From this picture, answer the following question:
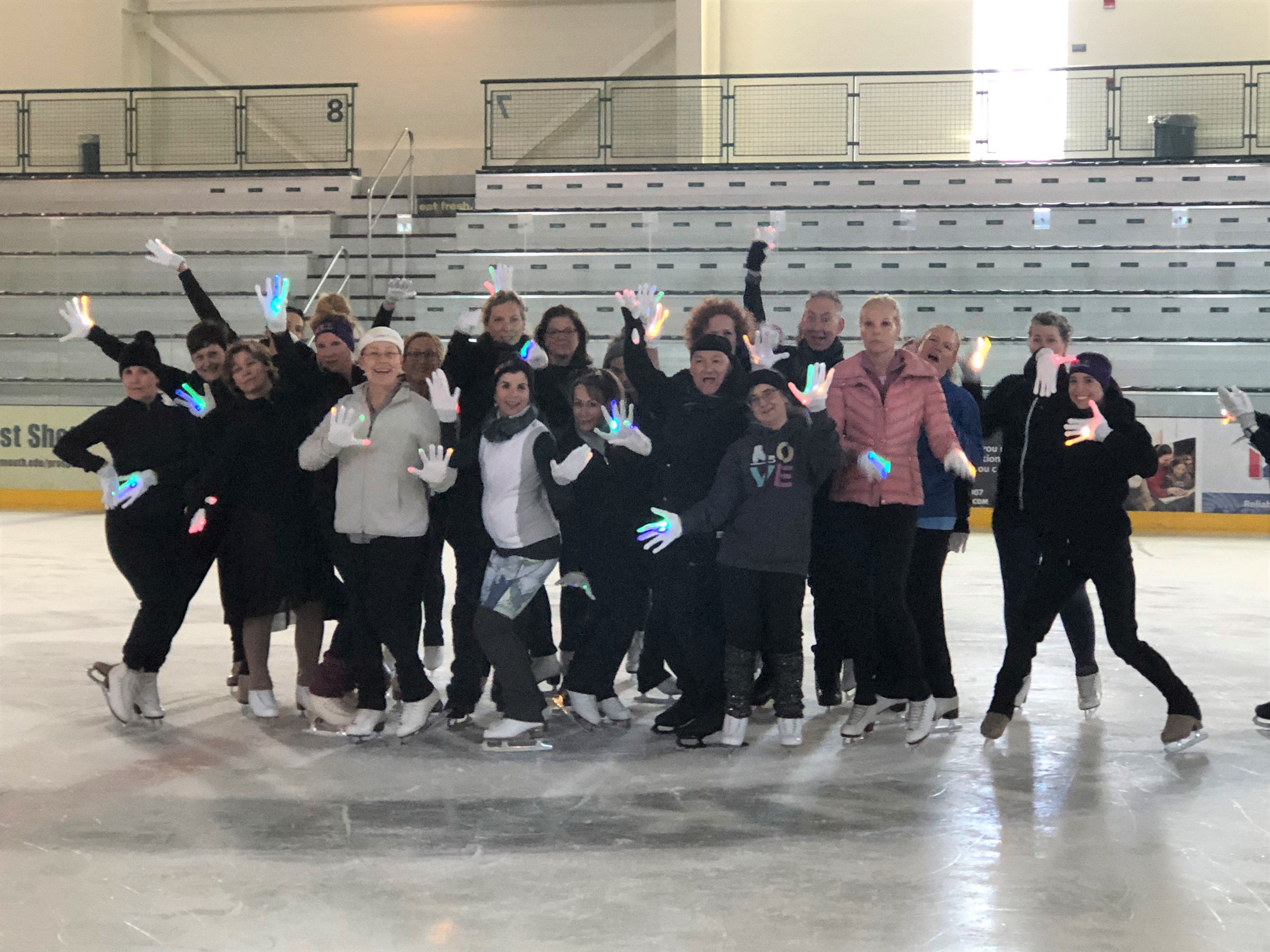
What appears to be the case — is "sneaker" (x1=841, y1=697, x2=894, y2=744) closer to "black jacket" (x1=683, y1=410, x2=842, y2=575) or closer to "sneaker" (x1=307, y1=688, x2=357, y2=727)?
"black jacket" (x1=683, y1=410, x2=842, y2=575)

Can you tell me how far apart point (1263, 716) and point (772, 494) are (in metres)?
2.16

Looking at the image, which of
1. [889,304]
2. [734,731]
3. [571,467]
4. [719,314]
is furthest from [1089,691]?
[571,467]

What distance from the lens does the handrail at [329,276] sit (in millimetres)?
15133

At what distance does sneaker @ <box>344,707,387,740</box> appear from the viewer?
188 inches

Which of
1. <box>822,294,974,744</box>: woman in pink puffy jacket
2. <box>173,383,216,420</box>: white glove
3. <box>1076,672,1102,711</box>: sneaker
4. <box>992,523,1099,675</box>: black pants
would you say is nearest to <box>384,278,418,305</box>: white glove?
<box>173,383,216,420</box>: white glove

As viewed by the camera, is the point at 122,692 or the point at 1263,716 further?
the point at 1263,716

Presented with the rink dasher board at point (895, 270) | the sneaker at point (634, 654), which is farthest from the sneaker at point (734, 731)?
the rink dasher board at point (895, 270)

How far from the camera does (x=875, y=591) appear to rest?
191 inches

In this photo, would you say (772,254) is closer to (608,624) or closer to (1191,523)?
(1191,523)

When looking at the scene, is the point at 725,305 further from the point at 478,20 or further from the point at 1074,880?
the point at 478,20

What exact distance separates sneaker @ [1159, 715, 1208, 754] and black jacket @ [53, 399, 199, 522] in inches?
144

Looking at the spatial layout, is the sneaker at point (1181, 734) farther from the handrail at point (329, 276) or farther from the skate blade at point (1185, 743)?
the handrail at point (329, 276)

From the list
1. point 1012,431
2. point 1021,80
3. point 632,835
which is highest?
point 1021,80

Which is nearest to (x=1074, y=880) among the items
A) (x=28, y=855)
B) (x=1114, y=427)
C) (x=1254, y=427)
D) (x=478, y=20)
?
(x=1114, y=427)
